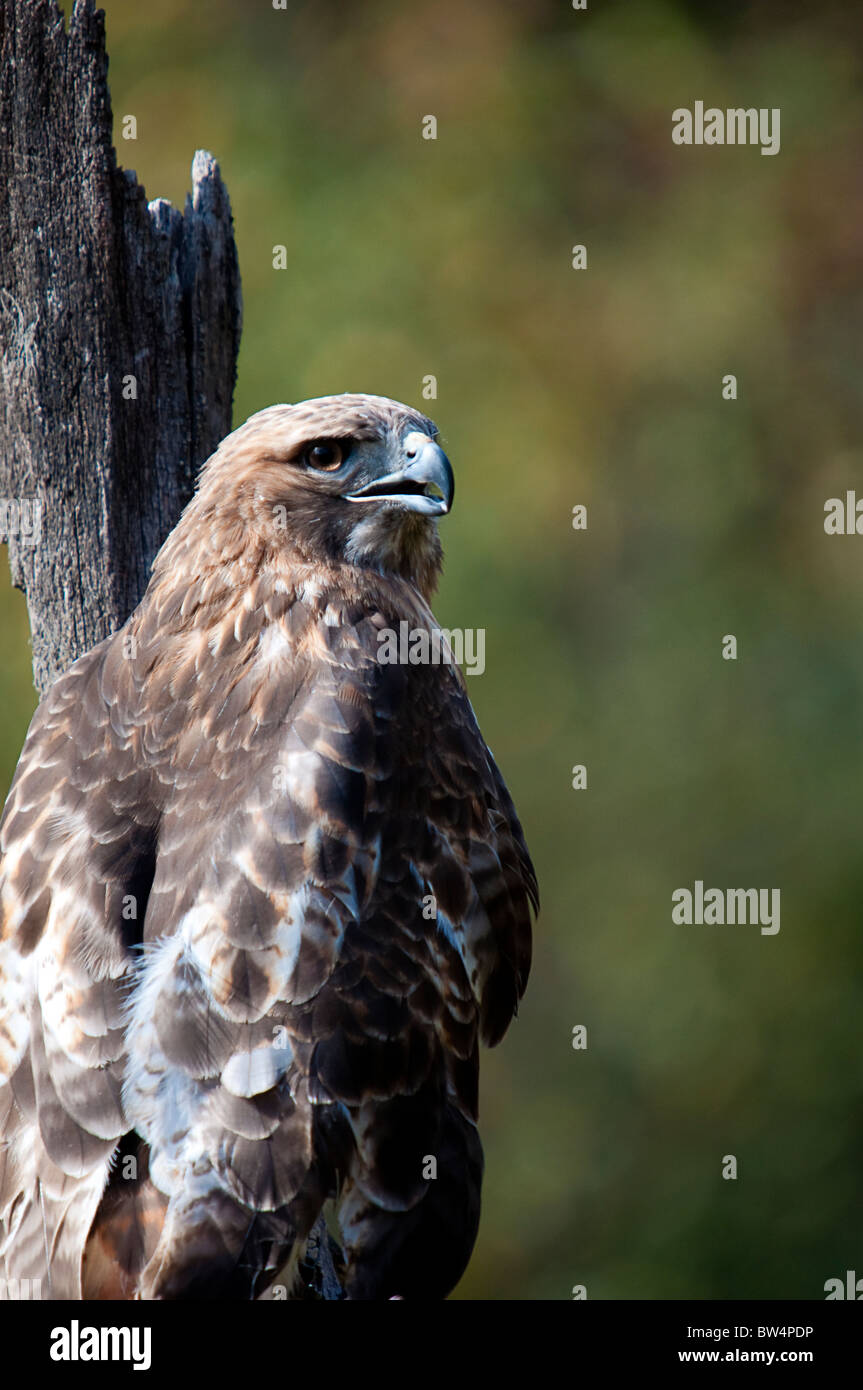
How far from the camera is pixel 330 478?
3.21 metres

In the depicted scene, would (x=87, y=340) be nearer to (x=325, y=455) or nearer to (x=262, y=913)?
(x=325, y=455)

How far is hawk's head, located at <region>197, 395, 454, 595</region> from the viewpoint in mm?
3170

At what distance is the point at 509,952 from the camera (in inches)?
125

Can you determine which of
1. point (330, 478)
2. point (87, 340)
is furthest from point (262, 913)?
point (87, 340)

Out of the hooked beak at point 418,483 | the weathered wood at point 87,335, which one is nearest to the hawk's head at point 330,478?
the hooked beak at point 418,483

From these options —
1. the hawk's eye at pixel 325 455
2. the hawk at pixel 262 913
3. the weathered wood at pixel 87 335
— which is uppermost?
the weathered wood at pixel 87 335

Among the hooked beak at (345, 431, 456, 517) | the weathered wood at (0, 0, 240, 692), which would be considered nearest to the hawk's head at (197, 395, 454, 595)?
the hooked beak at (345, 431, 456, 517)

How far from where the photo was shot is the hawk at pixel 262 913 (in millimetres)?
2643

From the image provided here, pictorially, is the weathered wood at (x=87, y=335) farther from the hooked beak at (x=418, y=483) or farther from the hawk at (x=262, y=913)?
the hooked beak at (x=418, y=483)

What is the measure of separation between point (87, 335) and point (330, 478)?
2.11 feet

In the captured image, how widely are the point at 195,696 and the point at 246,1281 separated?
1104mm

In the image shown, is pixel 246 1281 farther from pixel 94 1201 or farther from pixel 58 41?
pixel 58 41

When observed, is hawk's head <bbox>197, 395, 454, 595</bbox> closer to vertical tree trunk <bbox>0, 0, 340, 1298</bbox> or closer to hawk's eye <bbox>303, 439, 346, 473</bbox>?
hawk's eye <bbox>303, 439, 346, 473</bbox>

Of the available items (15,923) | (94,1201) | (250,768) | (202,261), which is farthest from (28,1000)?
(202,261)
